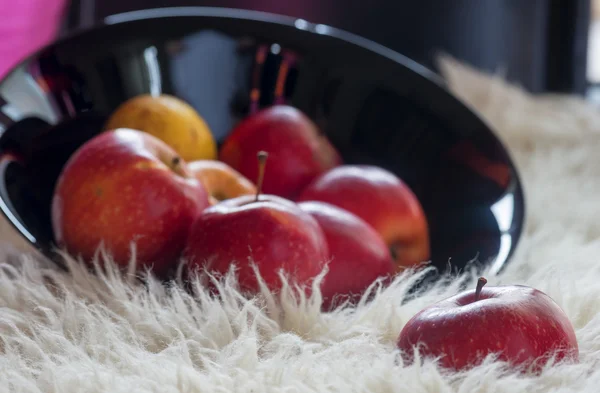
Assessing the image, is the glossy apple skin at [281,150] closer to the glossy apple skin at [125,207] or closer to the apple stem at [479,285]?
the glossy apple skin at [125,207]

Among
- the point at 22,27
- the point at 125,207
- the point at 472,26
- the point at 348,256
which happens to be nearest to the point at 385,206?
the point at 348,256

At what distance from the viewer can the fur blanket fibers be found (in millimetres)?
358

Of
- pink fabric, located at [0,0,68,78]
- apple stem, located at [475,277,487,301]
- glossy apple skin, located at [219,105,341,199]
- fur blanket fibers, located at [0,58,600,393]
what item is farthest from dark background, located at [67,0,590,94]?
apple stem, located at [475,277,487,301]

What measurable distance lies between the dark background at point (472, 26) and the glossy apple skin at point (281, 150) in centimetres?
52

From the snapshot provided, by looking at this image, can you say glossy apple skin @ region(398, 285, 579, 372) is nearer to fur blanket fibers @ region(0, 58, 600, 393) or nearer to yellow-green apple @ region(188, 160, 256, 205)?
fur blanket fibers @ region(0, 58, 600, 393)

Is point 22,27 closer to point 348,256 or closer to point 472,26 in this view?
point 348,256

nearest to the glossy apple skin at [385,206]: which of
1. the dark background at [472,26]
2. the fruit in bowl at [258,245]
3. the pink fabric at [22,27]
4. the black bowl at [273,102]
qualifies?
the black bowl at [273,102]

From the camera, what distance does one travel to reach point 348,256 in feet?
1.70

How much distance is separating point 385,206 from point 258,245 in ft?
0.57

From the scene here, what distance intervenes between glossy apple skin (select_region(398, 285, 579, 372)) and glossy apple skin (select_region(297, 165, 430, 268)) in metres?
0.22

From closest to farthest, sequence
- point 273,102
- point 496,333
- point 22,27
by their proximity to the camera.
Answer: point 496,333
point 273,102
point 22,27

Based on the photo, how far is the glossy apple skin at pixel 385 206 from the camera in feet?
2.00

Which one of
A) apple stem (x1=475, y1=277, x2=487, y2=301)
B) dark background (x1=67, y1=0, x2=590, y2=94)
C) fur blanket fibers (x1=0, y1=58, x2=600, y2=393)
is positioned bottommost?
fur blanket fibers (x1=0, y1=58, x2=600, y2=393)

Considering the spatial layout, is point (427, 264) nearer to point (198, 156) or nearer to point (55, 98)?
point (198, 156)
